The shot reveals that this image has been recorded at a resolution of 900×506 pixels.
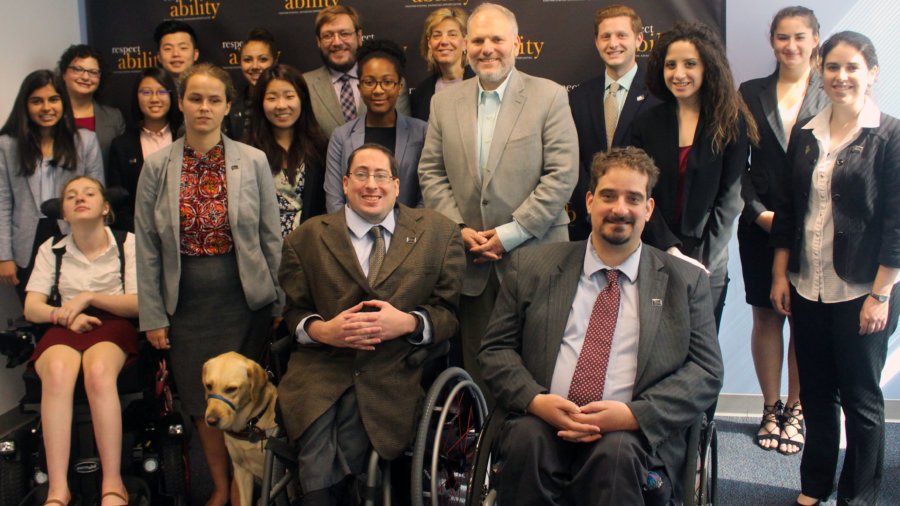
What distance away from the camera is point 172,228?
318cm

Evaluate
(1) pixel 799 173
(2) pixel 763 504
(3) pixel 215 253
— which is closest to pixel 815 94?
(1) pixel 799 173

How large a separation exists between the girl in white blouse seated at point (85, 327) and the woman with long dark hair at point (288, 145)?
0.65 m

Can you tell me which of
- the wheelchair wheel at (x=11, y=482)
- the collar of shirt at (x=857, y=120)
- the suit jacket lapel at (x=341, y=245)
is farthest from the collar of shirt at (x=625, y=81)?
the wheelchair wheel at (x=11, y=482)

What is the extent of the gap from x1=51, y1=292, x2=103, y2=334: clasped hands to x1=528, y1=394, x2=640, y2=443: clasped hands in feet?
6.05

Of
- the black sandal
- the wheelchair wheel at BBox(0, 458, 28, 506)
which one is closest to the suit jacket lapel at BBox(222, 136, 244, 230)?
the wheelchair wheel at BBox(0, 458, 28, 506)

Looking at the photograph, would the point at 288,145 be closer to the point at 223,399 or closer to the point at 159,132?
the point at 159,132

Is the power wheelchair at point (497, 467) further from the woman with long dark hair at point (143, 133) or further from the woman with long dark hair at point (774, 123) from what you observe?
the woman with long dark hair at point (143, 133)

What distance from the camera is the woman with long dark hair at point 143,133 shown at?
12.9 ft

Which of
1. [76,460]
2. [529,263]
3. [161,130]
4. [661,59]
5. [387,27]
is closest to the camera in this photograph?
[529,263]

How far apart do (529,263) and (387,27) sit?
2328 mm

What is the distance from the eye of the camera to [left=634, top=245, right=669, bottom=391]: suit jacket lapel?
8.18 ft

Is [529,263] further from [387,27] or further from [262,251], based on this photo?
[387,27]

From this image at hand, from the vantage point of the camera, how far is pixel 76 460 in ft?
11.3

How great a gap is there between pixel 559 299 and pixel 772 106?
5.35ft
